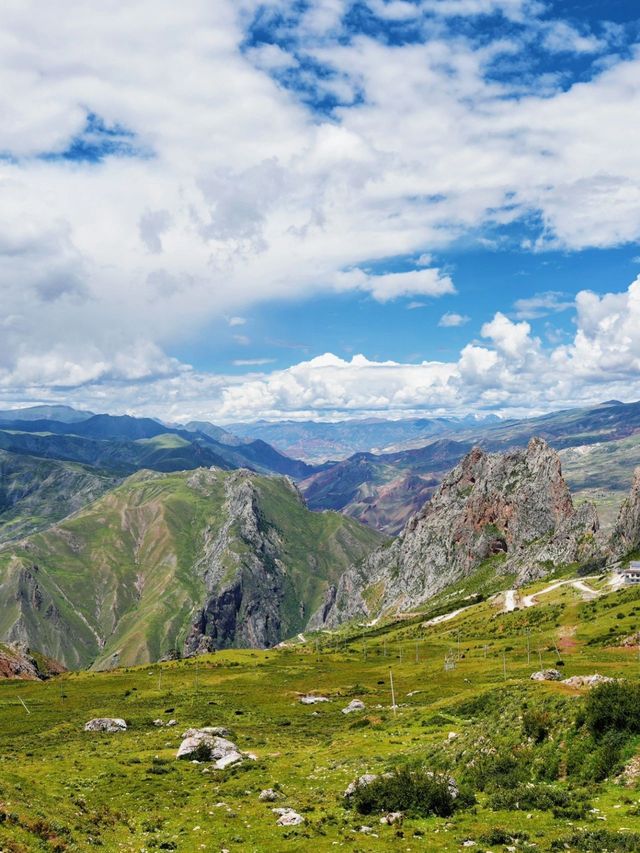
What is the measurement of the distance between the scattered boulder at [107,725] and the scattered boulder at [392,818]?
2716 inches

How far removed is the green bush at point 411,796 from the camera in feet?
125

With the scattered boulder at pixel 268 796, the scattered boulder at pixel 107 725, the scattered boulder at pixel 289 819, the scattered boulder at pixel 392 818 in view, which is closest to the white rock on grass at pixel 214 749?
the scattered boulder at pixel 268 796

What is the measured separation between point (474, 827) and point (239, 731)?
2347 inches

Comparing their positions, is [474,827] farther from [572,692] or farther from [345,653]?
[345,653]

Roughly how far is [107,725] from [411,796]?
238ft

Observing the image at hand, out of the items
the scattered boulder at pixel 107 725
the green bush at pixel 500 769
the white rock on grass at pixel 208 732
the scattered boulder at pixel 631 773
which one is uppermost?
the scattered boulder at pixel 631 773

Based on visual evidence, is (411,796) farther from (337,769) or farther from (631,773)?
(337,769)

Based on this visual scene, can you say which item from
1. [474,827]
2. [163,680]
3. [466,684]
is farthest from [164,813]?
[163,680]

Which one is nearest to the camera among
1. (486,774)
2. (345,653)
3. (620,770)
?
(620,770)

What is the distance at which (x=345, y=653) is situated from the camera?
200 metres

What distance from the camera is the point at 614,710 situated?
4041cm

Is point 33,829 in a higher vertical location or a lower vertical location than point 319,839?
higher

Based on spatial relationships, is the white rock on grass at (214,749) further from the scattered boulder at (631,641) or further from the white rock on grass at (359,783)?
the scattered boulder at (631,641)

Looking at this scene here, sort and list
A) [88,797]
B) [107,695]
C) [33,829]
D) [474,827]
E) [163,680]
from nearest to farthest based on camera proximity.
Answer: [33,829] < [474,827] < [88,797] < [107,695] < [163,680]
